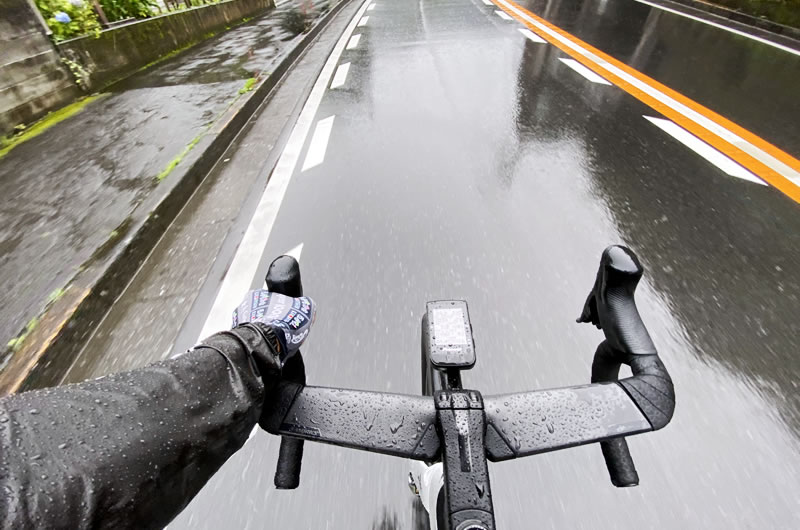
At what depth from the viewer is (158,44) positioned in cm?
623

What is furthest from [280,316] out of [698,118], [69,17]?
[69,17]

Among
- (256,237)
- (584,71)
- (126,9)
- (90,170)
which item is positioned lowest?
(256,237)

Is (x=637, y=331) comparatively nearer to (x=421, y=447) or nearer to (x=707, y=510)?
(x=421, y=447)

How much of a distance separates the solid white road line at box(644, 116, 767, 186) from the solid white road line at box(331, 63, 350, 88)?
156 inches

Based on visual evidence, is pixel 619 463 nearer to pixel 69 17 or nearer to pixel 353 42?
pixel 69 17

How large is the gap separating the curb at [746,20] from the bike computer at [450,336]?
26.6ft

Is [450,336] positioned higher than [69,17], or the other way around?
[69,17]

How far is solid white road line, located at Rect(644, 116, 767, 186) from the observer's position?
2777 millimetres

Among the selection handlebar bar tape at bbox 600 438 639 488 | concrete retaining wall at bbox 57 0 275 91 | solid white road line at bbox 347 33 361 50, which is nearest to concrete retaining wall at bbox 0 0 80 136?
concrete retaining wall at bbox 57 0 275 91

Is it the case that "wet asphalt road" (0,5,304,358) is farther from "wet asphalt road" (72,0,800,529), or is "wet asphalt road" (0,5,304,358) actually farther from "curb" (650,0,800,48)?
"curb" (650,0,800,48)

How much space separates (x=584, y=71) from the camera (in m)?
4.99

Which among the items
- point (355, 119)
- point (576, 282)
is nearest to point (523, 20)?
point (355, 119)

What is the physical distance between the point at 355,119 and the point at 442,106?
106 centimetres

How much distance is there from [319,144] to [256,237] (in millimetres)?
1563
